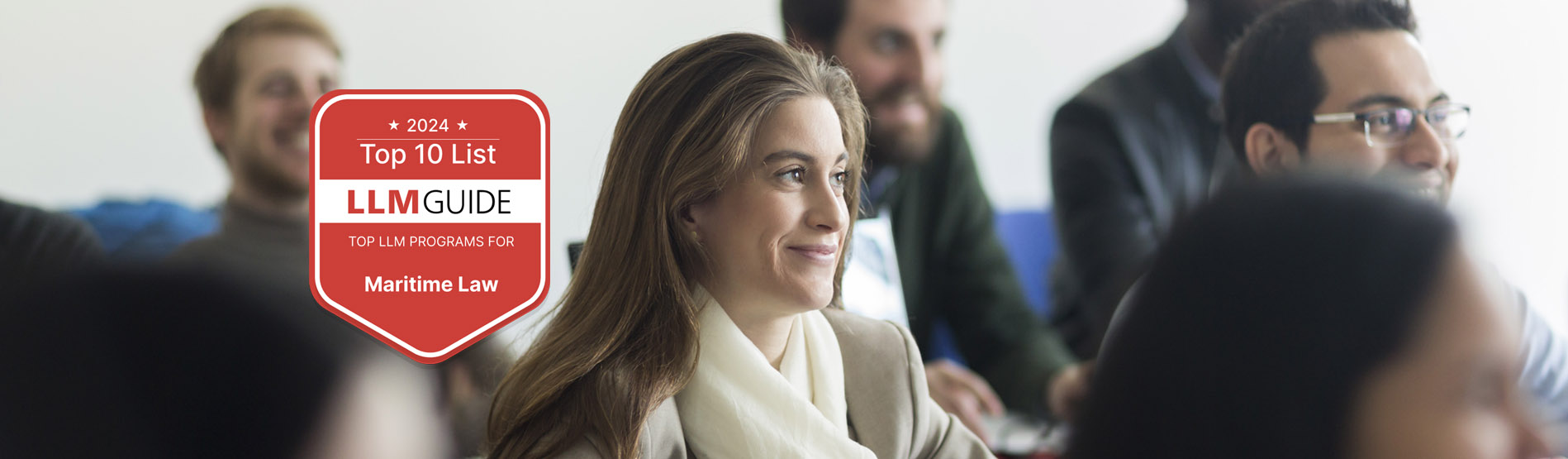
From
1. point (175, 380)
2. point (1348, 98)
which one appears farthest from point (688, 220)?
point (175, 380)

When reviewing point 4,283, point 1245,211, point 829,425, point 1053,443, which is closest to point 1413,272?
point 1245,211

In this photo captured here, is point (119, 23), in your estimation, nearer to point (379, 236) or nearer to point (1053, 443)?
point (379, 236)

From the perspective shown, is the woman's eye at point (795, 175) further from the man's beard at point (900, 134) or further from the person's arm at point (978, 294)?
the person's arm at point (978, 294)

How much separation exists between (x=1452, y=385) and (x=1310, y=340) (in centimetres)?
7

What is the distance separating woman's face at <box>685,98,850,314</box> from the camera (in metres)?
0.75

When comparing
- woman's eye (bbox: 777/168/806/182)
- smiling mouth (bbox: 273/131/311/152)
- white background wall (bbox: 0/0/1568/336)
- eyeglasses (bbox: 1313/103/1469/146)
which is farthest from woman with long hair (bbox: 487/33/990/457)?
smiling mouth (bbox: 273/131/311/152)

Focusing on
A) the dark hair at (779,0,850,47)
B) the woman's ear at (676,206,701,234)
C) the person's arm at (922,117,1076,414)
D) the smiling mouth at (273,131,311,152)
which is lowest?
the person's arm at (922,117,1076,414)

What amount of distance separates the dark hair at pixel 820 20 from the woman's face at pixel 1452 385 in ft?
4.09

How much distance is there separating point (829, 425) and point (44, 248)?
1.30 meters

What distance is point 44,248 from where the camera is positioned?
1.52m

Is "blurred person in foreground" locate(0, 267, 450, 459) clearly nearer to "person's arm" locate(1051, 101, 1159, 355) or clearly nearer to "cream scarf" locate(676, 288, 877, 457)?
"cream scarf" locate(676, 288, 877, 457)

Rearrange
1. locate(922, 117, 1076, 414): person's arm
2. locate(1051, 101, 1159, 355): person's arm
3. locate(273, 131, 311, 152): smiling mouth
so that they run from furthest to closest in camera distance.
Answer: locate(922, 117, 1076, 414): person's arm
locate(1051, 101, 1159, 355): person's arm
locate(273, 131, 311, 152): smiling mouth

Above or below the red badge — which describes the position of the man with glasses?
above

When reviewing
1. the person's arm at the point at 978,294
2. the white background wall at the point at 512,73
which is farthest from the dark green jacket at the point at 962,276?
the white background wall at the point at 512,73
